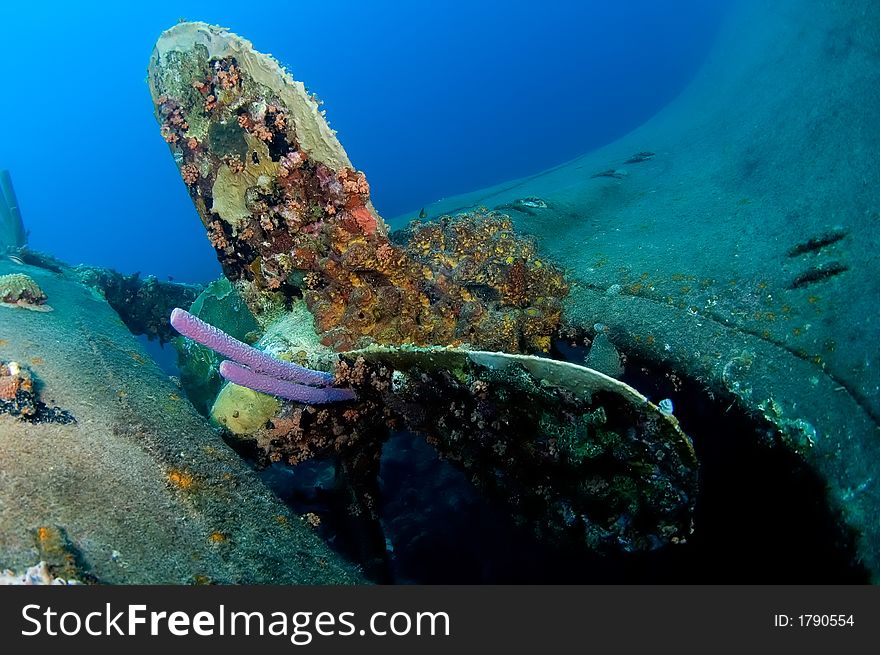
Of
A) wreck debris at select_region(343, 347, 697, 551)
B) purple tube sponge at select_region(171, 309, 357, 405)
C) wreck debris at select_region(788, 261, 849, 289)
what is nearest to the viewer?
wreck debris at select_region(343, 347, 697, 551)

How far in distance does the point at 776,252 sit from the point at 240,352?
4417mm

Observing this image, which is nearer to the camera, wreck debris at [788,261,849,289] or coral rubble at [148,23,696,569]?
coral rubble at [148,23,696,569]

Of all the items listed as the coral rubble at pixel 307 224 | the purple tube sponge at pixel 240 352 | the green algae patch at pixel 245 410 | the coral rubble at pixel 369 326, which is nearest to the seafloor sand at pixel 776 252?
the coral rubble at pixel 369 326

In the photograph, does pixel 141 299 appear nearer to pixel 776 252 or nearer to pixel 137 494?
pixel 137 494

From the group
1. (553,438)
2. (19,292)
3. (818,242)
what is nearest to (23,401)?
(19,292)

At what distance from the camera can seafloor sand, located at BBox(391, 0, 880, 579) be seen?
2871 mm

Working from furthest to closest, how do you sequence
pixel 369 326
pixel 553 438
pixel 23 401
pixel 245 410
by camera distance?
pixel 369 326, pixel 245 410, pixel 553 438, pixel 23 401

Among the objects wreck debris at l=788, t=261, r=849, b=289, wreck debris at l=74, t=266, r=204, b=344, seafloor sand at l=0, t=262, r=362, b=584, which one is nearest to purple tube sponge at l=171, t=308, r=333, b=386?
seafloor sand at l=0, t=262, r=362, b=584

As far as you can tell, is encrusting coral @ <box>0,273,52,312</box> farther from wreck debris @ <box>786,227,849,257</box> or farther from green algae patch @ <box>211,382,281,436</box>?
wreck debris @ <box>786,227,849,257</box>

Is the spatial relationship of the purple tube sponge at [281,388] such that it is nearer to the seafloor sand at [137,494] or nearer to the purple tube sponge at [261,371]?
the purple tube sponge at [261,371]

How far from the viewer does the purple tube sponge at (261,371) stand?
3012mm

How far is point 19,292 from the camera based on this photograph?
4754mm

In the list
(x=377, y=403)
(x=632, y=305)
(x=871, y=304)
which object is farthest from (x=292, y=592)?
(x=871, y=304)

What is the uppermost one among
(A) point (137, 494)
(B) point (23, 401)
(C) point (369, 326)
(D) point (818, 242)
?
(D) point (818, 242)
